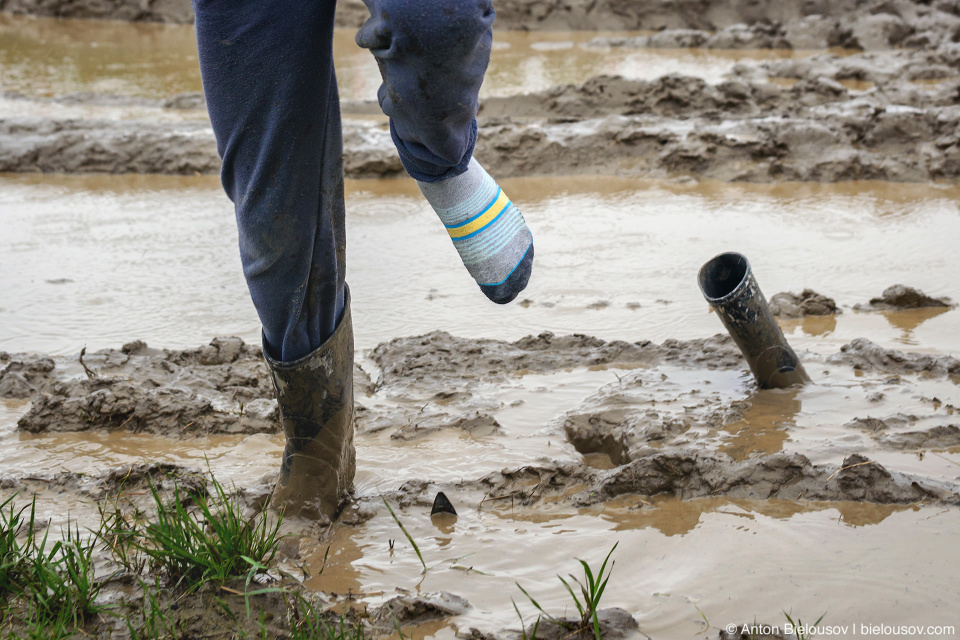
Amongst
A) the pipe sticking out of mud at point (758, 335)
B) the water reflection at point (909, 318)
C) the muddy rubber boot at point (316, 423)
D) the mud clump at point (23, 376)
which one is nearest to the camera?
the muddy rubber boot at point (316, 423)

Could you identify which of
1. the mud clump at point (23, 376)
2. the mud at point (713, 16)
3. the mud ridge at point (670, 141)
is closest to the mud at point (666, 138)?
the mud ridge at point (670, 141)

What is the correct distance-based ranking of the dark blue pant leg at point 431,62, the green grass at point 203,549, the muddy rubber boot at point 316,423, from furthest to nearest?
the muddy rubber boot at point 316,423 → the green grass at point 203,549 → the dark blue pant leg at point 431,62

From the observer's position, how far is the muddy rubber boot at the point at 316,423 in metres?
1.78

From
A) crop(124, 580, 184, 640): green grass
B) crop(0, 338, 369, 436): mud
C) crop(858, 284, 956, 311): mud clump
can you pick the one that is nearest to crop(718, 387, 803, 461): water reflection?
crop(858, 284, 956, 311): mud clump

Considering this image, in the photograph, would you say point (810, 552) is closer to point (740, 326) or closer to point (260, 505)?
point (740, 326)

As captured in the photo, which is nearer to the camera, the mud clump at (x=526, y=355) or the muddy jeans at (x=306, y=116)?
the muddy jeans at (x=306, y=116)

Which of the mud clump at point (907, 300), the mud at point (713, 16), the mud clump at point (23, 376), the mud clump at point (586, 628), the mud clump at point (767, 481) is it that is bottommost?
the mud clump at point (23, 376)

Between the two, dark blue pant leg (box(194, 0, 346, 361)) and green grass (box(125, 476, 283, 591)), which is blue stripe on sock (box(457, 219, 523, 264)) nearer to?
dark blue pant leg (box(194, 0, 346, 361))

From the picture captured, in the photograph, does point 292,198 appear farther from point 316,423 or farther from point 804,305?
point 804,305

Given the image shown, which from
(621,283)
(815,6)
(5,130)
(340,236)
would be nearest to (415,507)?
(340,236)

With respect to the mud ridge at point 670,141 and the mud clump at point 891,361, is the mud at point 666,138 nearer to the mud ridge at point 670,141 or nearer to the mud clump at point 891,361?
the mud ridge at point 670,141

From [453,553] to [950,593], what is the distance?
3.21 ft

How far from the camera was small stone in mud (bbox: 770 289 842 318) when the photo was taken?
326cm

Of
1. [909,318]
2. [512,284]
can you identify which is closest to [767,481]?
[512,284]
